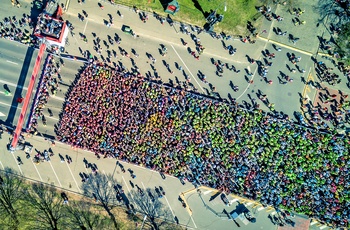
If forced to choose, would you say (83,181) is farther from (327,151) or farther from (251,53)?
(327,151)

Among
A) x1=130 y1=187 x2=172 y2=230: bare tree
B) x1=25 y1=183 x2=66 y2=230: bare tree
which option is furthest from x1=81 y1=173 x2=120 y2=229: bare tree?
x1=25 y1=183 x2=66 y2=230: bare tree

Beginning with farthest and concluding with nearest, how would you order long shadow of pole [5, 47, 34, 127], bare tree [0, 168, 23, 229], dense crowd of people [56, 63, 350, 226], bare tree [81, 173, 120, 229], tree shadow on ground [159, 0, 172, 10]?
bare tree [81, 173, 120, 229]
long shadow of pole [5, 47, 34, 127]
tree shadow on ground [159, 0, 172, 10]
bare tree [0, 168, 23, 229]
dense crowd of people [56, 63, 350, 226]

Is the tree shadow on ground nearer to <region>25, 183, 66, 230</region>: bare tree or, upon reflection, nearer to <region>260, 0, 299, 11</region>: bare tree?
<region>260, 0, 299, 11</region>: bare tree

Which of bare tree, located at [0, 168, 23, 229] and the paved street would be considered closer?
bare tree, located at [0, 168, 23, 229]

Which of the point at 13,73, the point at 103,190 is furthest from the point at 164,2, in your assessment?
the point at 103,190

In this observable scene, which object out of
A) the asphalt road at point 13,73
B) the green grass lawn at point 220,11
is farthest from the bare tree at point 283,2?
the asphalt road at point 13,73

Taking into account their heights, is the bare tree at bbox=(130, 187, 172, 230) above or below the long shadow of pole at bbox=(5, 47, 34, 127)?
below
